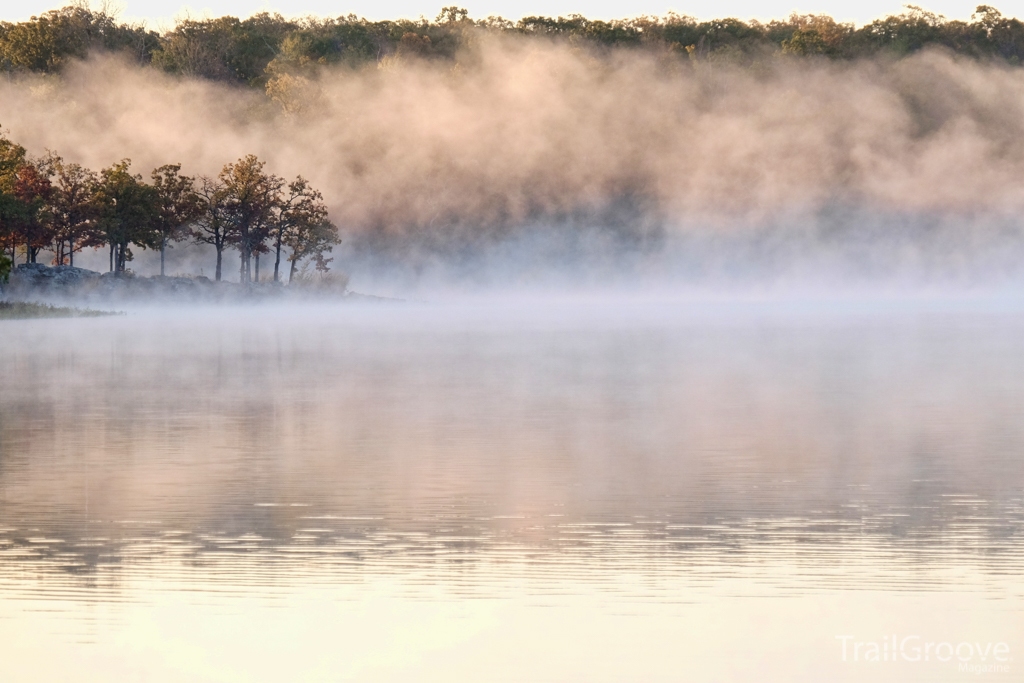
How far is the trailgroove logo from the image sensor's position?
37.5 feet

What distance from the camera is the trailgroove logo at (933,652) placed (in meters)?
11.4

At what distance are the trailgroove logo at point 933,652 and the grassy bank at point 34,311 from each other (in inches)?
3578

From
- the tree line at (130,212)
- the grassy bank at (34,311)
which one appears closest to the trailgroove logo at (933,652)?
the grassy bank at (34,311)

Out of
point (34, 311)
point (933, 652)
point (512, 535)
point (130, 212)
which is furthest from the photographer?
point (130, 212)

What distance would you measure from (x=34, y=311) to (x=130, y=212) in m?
24.1

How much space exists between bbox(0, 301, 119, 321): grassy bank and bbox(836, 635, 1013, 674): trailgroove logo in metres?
90.9

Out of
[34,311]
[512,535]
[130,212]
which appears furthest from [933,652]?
[130,212]

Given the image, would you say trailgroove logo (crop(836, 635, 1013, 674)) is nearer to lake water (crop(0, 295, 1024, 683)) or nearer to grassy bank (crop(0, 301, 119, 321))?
lake water (crop(0, 295, 1024, 683))

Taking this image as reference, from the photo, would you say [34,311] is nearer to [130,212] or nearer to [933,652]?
[130,212]

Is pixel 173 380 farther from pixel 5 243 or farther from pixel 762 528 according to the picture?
pixel 5 243

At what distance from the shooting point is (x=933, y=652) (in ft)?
38.8

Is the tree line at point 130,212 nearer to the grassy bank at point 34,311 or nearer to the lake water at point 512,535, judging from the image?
the grassy bank at point 34,311

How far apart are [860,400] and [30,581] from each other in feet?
76.6

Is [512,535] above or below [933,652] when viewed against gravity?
above
